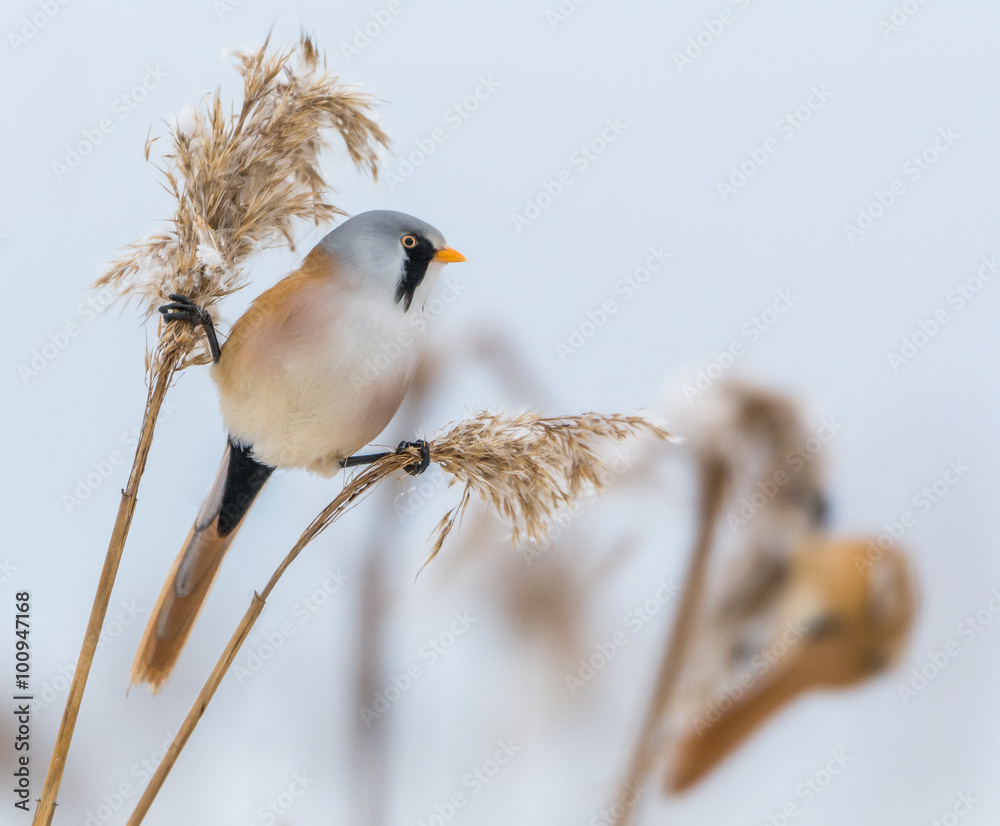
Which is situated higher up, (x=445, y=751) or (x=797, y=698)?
(x=797, y=698)

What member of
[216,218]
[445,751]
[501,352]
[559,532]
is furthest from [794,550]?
[216,218]

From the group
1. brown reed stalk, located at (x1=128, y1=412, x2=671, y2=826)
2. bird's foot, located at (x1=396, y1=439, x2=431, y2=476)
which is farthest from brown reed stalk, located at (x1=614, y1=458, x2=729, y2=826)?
bird's foot, located at (x1=396, y1=439, x2=431, y2=476)

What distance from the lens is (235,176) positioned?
622 millimetres

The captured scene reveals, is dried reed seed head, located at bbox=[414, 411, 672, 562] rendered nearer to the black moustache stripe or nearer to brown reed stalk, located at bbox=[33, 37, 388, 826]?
the black moustache stripe

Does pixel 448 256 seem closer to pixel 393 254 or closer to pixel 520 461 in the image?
pixel 393 254

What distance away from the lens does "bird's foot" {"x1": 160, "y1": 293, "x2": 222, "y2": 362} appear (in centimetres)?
60

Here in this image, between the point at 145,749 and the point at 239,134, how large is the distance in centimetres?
81

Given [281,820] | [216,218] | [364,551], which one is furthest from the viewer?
[364,551]

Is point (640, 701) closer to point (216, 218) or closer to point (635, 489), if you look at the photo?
point (635, 489)

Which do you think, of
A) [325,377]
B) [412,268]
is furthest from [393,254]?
[325,377]

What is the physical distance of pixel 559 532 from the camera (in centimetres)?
108

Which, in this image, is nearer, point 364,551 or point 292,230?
point 292,230

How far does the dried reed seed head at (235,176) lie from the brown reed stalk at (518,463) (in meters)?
0.21

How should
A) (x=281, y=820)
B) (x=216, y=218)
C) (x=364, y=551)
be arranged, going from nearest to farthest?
(x=216, y=218), (x=281, y=820), (x=364, y=551)
